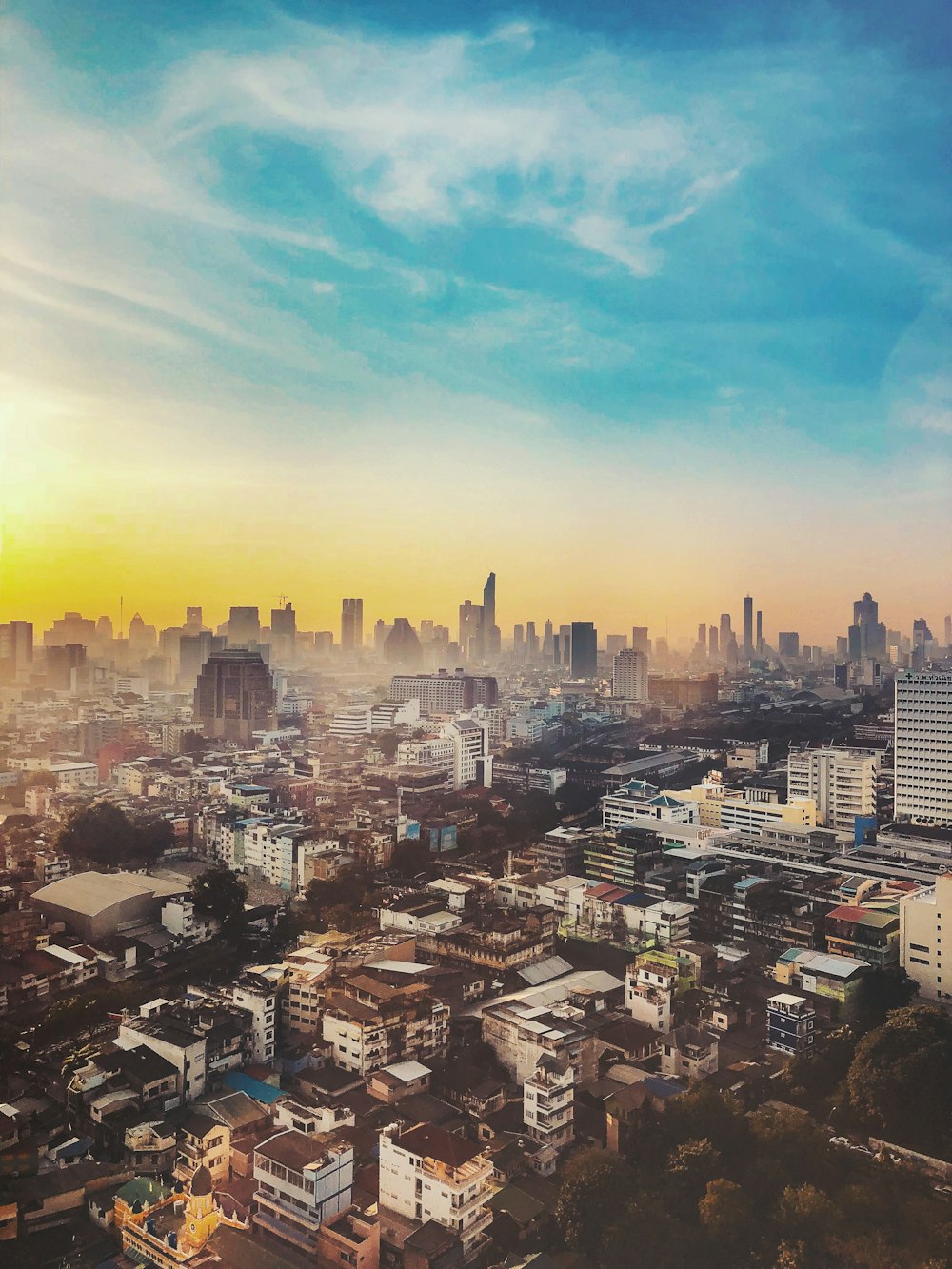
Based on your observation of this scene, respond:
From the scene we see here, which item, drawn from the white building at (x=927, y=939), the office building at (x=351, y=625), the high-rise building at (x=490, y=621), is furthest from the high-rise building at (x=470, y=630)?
the white building at (x=927, y=939)

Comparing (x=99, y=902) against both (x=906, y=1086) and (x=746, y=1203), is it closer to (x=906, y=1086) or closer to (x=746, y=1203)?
(x=746, y=1203)

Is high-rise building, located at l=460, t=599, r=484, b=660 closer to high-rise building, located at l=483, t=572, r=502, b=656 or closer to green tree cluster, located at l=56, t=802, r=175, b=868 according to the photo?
high-rise building, located at l=483, t=572, r=502, b=656

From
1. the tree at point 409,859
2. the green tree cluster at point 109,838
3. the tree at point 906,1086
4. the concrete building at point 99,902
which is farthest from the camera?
the green tree cluster at point 109,838

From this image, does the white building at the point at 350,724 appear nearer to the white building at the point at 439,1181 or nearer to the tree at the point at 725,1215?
the white building at the point at 439,1181

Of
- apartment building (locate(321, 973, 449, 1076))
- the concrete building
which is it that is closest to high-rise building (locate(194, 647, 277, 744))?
the concrete building

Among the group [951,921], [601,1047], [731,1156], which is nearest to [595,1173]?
[731,1156]

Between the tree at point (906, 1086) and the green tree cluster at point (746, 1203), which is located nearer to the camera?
the green tree cluster at point (746, 1203)
